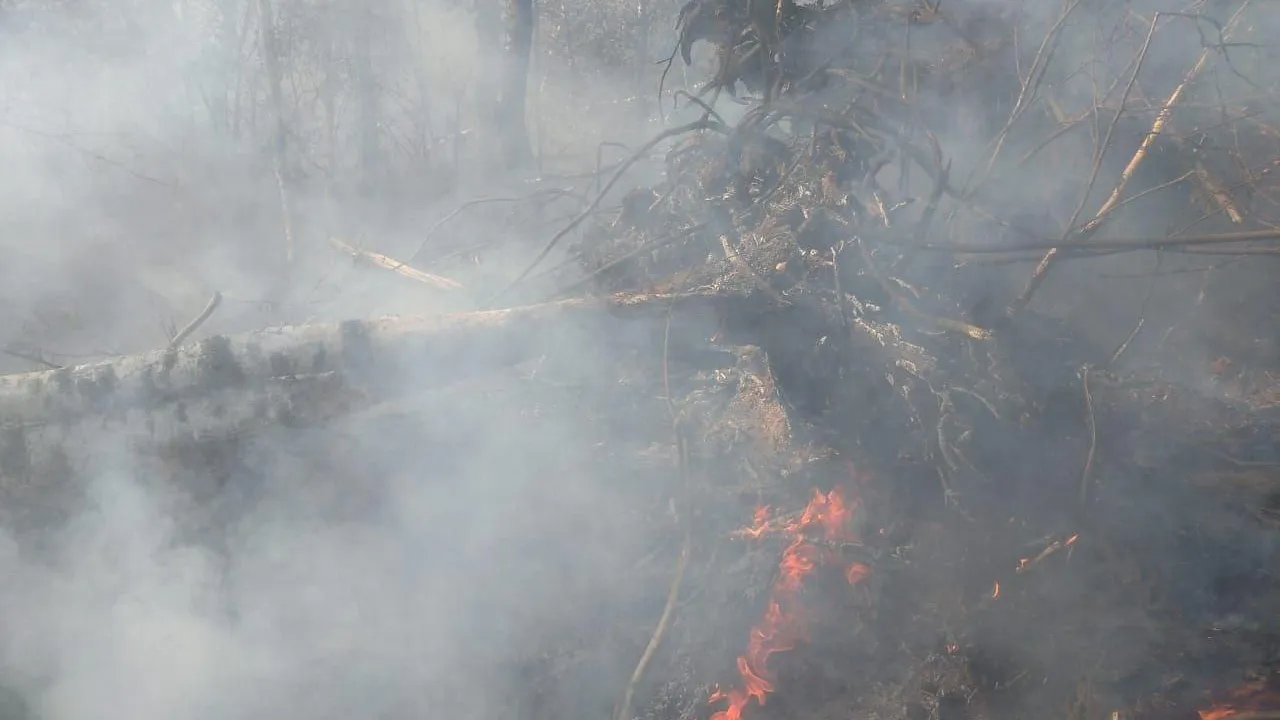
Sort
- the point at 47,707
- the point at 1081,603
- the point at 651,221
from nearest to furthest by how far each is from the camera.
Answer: the point at 47,707, the point at 1081,603, the point at 651,221

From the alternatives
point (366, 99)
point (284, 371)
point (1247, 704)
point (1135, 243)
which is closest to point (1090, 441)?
point (1135, 243)

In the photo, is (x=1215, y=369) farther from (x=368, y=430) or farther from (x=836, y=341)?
(x=368, y=430)

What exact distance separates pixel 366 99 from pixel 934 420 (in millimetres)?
7946

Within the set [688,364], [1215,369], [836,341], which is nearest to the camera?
[836,341]

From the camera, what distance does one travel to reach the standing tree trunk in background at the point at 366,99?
886cm

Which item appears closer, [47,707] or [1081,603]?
[47,707]

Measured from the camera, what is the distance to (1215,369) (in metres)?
5.27

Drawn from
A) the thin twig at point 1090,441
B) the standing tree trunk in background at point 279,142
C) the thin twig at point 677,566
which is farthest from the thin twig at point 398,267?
the thin twig at point 1090,441

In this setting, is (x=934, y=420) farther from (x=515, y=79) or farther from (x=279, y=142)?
(x=515, y=79)

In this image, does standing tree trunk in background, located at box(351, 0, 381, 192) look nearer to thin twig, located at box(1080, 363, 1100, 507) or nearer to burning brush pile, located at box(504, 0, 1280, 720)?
burning brush pile, located at box(504, 0, 1280, 720)

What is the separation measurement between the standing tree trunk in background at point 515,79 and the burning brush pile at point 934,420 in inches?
190

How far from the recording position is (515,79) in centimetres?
888

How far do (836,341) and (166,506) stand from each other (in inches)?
132

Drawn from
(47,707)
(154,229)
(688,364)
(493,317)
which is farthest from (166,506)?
(154,229)
